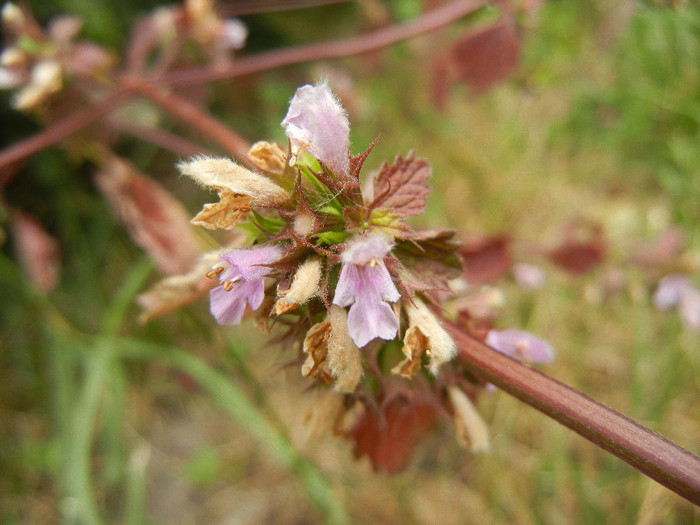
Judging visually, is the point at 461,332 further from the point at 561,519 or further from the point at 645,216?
the point at 645,216

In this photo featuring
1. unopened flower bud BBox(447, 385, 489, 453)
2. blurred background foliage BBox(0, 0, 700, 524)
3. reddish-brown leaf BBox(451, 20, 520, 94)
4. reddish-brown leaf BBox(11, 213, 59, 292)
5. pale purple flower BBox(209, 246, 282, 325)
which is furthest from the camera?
reddish-brown leaf BBox(11, 213, 59, 292)

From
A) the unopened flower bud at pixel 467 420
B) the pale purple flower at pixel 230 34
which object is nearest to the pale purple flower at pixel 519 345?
the unopened flower bud at pixel 467 420

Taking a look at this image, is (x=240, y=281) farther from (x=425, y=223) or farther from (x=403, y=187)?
(x=425, y=223)

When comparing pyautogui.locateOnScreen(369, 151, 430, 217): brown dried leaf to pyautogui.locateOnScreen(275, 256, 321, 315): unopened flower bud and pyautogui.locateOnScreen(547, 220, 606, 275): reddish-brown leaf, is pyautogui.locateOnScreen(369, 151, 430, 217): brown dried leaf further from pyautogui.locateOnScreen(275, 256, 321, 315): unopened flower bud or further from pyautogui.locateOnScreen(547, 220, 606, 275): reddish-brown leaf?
pyautogui.locateOnScreen(547, 220, 606, 275): reddish-brown leaf

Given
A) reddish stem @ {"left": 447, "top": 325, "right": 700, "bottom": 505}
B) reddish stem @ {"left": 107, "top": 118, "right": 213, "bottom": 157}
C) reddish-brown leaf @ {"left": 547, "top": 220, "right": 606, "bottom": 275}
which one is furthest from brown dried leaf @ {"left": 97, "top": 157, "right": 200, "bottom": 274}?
reddish-brown leaf @ {"left": 547, "top": 220, "right": 606, "bottom": 275}

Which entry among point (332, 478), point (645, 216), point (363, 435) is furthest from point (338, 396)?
point (645, 216)

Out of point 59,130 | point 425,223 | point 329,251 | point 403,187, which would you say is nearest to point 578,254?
point 425,223
